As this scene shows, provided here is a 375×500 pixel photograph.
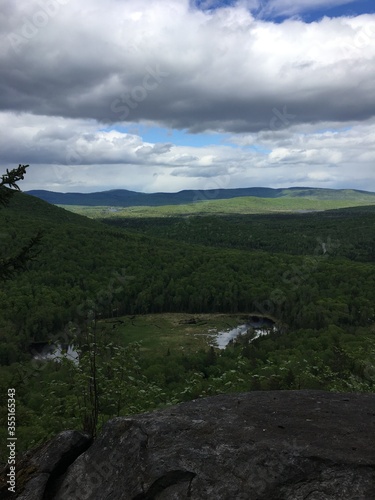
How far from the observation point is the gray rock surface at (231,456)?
8438mm

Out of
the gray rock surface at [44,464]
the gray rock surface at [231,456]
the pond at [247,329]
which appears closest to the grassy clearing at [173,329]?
the pond at [247,329]

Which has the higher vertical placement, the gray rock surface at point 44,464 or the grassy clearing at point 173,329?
the gray rock surface at point 44,464

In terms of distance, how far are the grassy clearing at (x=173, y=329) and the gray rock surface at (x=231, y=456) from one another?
11016 centimetres

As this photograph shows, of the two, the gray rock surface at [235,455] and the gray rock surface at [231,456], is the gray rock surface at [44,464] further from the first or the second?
the gray rock surface at [235,455]

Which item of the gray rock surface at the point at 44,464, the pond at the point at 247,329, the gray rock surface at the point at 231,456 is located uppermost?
the gray rock surface at the point at 231,456

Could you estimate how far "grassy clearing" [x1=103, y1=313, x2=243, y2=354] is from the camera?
127975 mm

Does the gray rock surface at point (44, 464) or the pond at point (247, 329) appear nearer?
the gray rock surface at point (44, 464)

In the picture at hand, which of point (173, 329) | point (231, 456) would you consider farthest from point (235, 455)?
point (173, 329)

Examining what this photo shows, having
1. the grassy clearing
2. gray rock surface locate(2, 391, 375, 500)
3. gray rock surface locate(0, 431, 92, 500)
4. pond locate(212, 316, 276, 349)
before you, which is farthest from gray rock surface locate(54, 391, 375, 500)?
pond locate(212, 316, 276, 349)

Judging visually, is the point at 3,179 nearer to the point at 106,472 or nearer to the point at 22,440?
the point at 106,472

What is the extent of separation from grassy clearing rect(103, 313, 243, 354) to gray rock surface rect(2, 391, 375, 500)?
361 ft

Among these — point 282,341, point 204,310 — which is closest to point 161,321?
point 204,310

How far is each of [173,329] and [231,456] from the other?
468 feet

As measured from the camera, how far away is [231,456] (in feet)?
30.6
